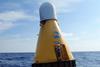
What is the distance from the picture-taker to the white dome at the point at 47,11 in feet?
45.1

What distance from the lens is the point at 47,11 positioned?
13844 mm

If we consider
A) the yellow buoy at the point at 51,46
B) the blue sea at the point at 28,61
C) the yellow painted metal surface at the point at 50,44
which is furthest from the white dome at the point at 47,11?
the blue sea at the point at 28,61

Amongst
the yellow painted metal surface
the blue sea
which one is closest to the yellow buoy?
the yellow painted metal surface

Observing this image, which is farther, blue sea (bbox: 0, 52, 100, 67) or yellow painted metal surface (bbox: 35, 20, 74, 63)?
blue sea (bbox: 0, 52, 100, 67)

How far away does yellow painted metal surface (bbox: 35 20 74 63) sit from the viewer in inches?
496

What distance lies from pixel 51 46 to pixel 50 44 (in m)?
0.12

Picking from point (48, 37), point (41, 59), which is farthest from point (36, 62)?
point (48, 37)

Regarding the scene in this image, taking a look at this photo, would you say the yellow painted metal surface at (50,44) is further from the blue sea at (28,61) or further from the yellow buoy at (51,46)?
the blue sea at (28,61)

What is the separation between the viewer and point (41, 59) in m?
12.7

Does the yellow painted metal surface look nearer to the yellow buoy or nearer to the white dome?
the yellow buoy

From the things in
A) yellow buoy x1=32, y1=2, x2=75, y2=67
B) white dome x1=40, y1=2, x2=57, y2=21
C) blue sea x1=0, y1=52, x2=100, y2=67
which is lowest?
yellow buoy x1=32, y1=2, x2=75, y2=67

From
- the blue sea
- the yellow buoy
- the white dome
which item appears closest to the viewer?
the yellow buoy

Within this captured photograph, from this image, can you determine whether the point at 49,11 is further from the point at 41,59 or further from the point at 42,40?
the point at 41,59

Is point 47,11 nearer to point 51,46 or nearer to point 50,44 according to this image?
point 50,44
